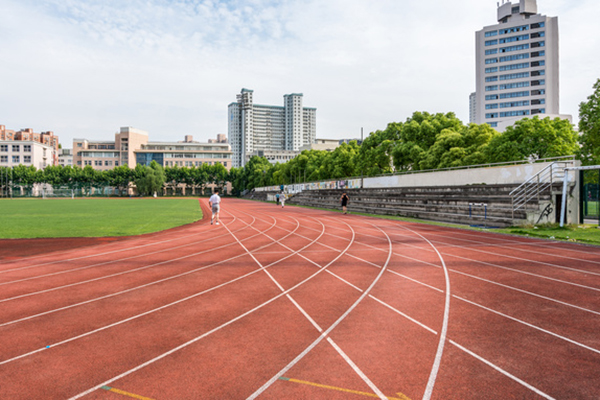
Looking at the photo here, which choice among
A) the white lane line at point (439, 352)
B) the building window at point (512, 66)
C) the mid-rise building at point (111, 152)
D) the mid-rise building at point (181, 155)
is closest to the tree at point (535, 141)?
the white lane line at point (439, 352)

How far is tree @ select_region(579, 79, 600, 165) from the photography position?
22422 mm

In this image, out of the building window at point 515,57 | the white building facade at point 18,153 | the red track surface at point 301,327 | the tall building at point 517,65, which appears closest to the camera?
the red track surface at point 301,327

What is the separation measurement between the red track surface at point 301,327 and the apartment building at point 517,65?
87.2m

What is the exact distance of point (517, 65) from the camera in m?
82.8

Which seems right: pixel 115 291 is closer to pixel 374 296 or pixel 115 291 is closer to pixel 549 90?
pixel 374 296

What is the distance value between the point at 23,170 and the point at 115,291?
362 feet

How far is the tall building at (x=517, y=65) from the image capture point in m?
80.2

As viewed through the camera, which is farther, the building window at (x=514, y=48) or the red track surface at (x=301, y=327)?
the building window at (x=514, y=48)

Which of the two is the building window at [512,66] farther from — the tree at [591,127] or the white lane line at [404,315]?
the white lane line at [404,315]

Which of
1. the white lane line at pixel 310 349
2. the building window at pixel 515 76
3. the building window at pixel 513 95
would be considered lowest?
the white lane line at pixel 310 349

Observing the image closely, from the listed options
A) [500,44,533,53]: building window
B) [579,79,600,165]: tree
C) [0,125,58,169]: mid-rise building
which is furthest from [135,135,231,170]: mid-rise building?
[579,79,600,165]: tree

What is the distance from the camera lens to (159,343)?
4.39 meters

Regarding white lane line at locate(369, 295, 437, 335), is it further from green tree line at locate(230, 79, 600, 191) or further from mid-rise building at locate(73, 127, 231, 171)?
mid-rise building at locate(73, 127, 231, 171)

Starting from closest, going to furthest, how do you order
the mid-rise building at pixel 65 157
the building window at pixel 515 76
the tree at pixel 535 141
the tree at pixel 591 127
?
the tree at pixel 591 127 < the tree at pixel 535 141 < the building window at pixel 515 76 < the mid-rise building at pixel 65 157
